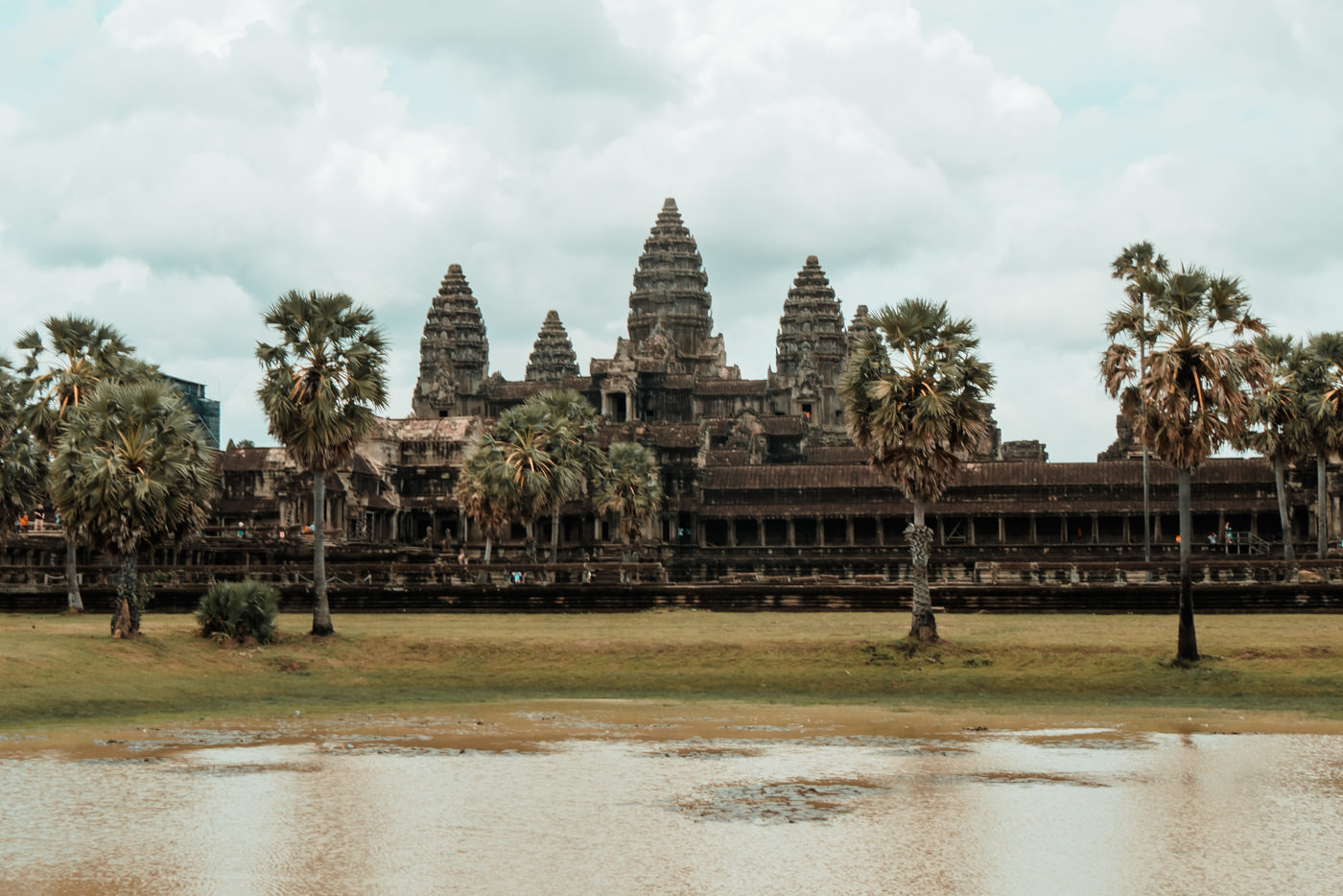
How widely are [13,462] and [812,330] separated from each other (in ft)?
311

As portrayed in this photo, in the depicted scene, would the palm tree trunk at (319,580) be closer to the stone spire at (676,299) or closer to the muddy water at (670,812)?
the muddy water at (670,812)

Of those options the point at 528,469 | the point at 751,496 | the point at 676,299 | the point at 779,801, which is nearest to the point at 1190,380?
the point at 779,801

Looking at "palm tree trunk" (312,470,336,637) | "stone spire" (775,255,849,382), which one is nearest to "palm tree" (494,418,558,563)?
"palm tree trunk" (312,470,336,637)

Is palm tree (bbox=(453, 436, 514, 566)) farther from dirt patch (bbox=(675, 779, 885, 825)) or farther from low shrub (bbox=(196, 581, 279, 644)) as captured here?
dirt patch (bbox=(675, 779, 885, 825))

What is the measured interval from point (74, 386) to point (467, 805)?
120 ft

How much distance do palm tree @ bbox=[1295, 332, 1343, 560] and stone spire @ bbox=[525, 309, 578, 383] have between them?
97.3 m

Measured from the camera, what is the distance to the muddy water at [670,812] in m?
13.9

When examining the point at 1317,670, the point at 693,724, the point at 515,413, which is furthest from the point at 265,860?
the point at 515,413

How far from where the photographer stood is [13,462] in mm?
48438

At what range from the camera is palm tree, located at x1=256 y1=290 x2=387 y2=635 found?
3875 cm

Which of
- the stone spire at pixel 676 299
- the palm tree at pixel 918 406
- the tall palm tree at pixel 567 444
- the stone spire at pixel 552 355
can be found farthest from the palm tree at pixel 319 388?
the stone spire at pixel 552 355

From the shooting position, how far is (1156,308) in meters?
33.3

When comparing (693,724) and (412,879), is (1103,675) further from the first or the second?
(412,879)

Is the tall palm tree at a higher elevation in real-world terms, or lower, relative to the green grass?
higher
